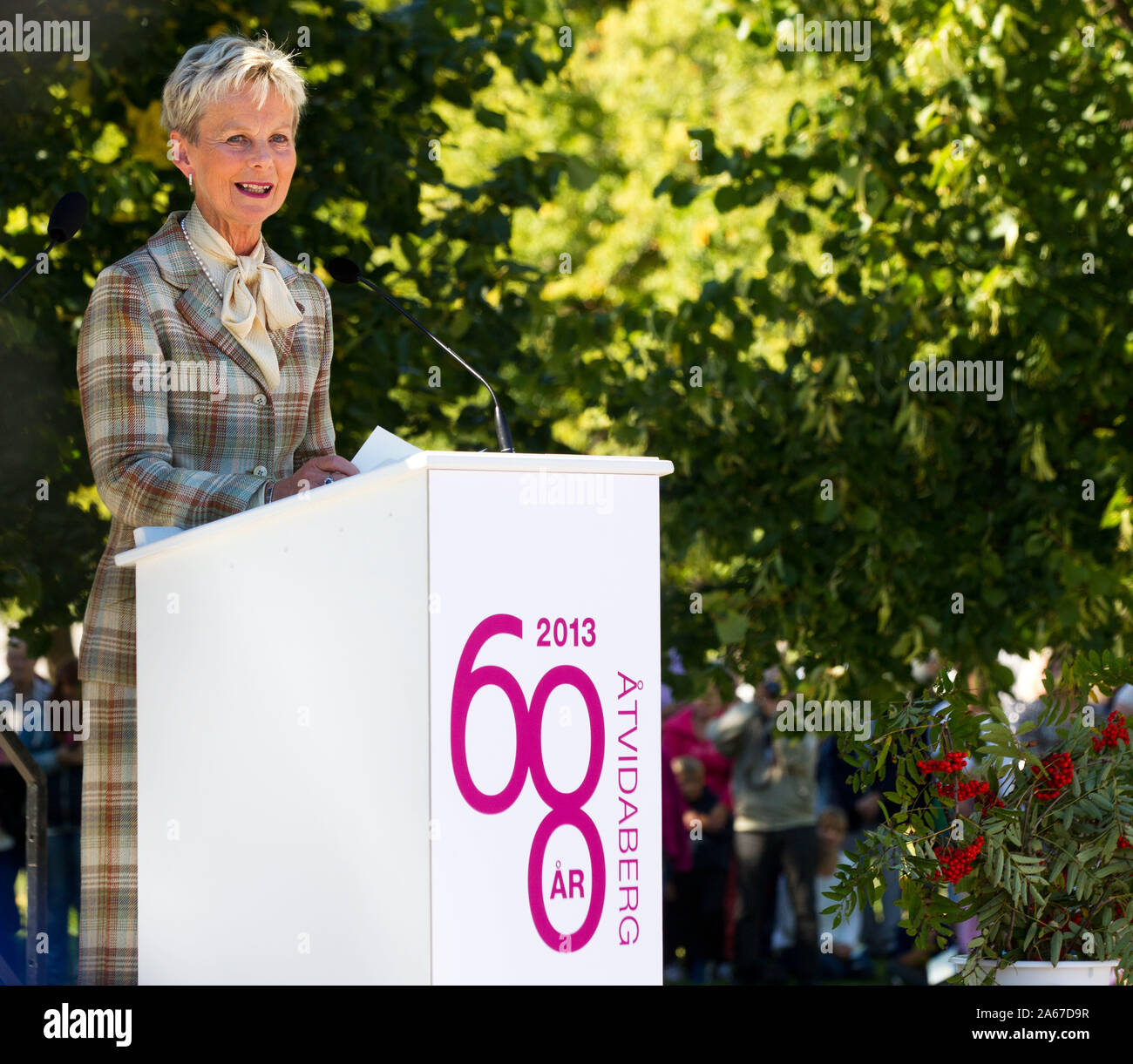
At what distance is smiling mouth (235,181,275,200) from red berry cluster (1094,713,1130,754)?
2.12 meters

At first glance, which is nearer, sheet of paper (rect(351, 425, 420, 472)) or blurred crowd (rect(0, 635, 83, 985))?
sheet of paper (rect(351, 425, 420, 472))

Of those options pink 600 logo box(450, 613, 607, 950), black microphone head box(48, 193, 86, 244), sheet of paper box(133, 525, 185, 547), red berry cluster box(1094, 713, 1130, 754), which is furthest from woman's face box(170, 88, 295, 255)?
red berry cluster box(1094, 713, 1130, 754)

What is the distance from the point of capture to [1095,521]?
6203 mm

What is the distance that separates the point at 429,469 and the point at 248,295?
0.91m

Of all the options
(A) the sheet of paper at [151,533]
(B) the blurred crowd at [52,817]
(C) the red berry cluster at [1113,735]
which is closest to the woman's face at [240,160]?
(A) the sheet of paper at [151,533]

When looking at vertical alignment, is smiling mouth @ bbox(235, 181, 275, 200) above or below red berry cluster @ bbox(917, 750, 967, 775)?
above

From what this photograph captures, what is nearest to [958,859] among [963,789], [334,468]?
[963,789]

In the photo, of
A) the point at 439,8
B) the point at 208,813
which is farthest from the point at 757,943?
the point at 208,813

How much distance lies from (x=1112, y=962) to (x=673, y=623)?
3075mm

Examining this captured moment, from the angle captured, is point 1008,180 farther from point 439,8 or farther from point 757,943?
point 757,943

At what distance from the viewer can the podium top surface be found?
252cm

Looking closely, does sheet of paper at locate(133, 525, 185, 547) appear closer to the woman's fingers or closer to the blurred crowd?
the woman's fingers

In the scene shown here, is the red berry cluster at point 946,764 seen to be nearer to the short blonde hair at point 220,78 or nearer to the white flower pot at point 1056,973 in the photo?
the white flower pot at point 1056,973

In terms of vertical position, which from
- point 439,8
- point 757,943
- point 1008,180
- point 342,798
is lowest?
point 757,943
